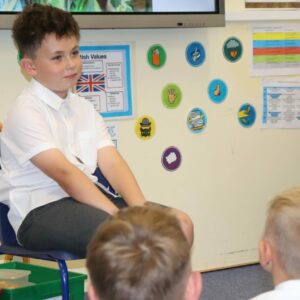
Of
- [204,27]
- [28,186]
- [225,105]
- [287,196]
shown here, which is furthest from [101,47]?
[287,196]

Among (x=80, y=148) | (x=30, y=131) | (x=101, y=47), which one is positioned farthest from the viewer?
(x=101, y=47)

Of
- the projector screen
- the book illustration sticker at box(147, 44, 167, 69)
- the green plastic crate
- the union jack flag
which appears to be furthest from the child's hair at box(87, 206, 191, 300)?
the book illustration sticker at box(147, 44, 167, 69)

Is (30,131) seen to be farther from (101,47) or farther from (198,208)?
(198,208)

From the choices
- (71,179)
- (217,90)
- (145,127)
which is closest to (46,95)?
(71,179)

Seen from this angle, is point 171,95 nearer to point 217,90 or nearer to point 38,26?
point 217,90

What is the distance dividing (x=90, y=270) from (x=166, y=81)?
6.61ft

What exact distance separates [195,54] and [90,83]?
530 millimetres

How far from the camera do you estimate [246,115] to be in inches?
127

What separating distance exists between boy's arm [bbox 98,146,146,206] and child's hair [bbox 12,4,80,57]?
43 centimetres

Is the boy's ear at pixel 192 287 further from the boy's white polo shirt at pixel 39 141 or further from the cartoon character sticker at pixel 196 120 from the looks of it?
the cartoon character sticker at pixel 196 120

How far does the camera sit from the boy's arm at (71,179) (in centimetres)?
209

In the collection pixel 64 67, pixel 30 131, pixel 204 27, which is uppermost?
pixel 204 27

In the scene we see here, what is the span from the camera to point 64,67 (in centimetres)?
223

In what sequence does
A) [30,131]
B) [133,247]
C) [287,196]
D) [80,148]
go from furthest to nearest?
1. [80,148]
2. [30,131]
3. [287,196]
4. [133,247]
